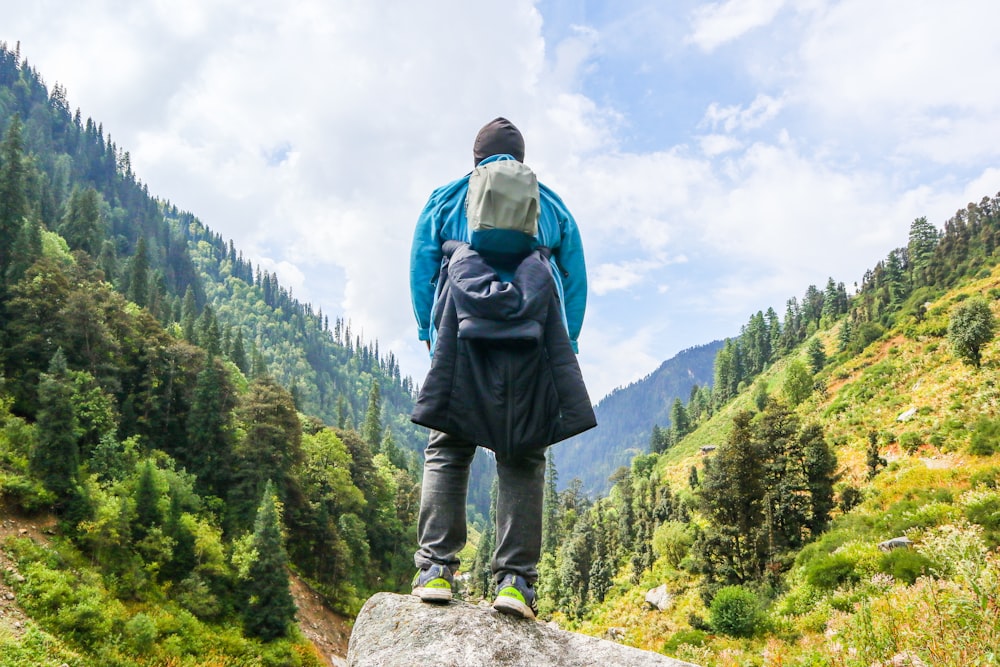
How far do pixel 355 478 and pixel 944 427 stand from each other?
163 ft

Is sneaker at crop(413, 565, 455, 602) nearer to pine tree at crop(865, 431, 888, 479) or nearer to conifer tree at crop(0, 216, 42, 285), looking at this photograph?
pine tree at crop(865, 431, 888, 479)

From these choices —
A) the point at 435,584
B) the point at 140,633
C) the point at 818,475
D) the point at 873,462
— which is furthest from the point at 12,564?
the point at 873,462

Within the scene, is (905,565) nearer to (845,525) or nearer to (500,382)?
(845,525)

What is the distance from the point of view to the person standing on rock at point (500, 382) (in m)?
3.40

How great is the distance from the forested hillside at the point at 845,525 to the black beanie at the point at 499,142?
4.18m

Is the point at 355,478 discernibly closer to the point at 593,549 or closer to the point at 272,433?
the point at 272,433

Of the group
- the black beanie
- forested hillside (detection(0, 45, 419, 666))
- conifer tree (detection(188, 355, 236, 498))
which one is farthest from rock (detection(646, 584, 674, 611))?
conifer tree (detection(188, 355, 236, 498))

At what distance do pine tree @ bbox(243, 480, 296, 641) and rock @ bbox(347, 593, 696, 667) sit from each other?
38117mm

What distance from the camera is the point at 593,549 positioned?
154 feet

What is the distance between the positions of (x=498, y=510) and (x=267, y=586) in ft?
131

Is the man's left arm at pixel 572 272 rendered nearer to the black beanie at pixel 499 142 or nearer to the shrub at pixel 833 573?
the black beanie at pixel 499 142

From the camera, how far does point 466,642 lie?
127 inches

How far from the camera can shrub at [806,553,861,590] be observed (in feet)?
39.2

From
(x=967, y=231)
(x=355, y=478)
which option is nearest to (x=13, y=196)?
(x=355, y=478)
